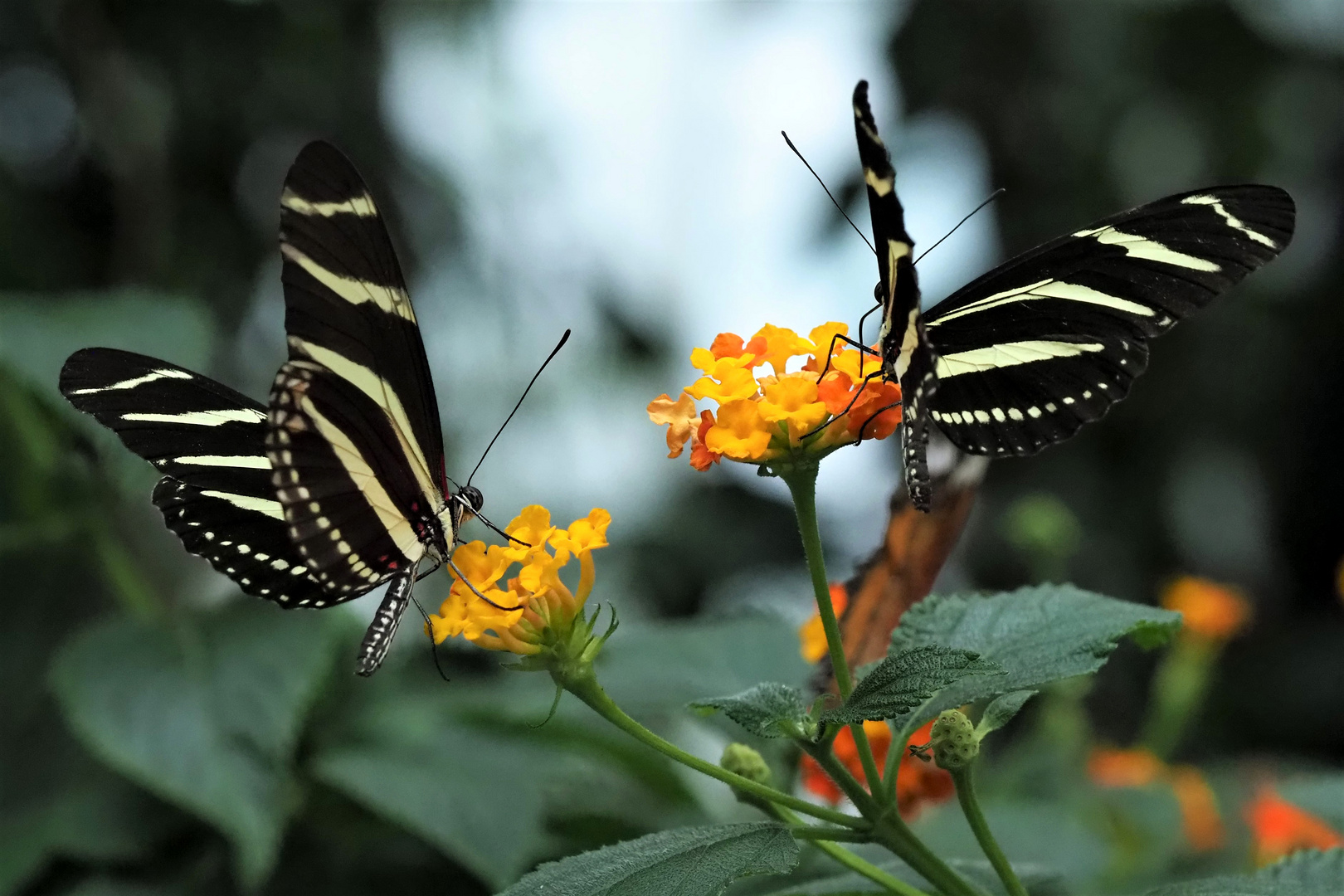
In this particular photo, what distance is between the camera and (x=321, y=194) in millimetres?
976

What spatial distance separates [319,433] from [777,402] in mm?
439

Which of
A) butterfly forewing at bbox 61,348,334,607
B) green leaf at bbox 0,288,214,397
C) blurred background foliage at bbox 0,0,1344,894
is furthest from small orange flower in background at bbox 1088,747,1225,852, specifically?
green leaf at bbox 0,288,214,397

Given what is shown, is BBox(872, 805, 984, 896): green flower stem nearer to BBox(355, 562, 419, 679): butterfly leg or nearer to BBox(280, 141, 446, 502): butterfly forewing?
BBox(355, 562, 419, 679): butterfly leg

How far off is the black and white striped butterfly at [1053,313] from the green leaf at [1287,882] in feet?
1.07

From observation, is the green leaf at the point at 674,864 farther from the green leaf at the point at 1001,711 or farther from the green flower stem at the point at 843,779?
the green leaf at the point at 1001,711

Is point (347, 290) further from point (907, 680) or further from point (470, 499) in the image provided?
point (907, 680)

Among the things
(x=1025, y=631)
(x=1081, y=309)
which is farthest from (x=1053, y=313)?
(x=1025, y=631)

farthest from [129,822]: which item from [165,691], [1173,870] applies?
[1173,870]

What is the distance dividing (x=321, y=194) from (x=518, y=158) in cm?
274

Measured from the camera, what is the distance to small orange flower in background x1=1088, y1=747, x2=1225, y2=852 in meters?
1.74

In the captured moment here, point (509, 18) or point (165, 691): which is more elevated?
point (509, 18)

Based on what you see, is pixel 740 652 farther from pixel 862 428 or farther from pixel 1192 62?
pixel 1192 62

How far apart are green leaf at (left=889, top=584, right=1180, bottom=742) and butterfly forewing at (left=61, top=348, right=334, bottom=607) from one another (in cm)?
57

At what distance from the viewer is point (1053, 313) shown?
103 cm
